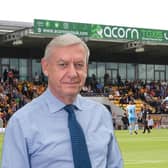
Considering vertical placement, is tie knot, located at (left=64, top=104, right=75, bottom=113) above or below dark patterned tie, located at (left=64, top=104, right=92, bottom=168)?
above

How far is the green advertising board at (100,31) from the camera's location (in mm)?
46719

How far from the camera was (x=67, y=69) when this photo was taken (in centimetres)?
377

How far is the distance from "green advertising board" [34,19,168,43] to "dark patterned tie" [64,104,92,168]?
42.3 meters

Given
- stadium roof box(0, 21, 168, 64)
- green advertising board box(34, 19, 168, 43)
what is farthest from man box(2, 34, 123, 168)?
stadium roof box(0, 21, 168, 64)

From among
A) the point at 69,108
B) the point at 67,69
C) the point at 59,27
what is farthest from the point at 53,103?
the point at 59,27

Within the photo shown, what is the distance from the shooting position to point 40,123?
371 cm

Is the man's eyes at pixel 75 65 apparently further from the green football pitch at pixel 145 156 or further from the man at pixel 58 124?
the green football pitch at pixel 145 156

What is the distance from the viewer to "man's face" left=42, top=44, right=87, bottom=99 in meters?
3.75

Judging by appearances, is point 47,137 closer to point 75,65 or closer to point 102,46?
point 75,65

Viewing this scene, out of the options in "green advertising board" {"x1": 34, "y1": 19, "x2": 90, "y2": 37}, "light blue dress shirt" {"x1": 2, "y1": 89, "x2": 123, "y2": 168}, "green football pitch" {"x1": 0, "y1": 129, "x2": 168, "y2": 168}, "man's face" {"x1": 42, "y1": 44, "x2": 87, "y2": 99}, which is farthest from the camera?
"green advertising board" {"x1": 34, "y1": 19, "x2": 90, "y2": 37}

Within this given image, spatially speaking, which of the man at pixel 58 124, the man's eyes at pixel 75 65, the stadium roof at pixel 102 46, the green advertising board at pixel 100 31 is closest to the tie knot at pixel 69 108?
the man at pixel 58 124

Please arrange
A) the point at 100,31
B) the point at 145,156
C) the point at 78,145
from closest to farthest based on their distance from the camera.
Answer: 1. the point at 78,145
2. the point at 145,156
3. the point at 100,31

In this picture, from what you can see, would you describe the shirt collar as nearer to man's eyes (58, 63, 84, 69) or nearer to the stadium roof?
man's eyes (58, 63, 84, 69)

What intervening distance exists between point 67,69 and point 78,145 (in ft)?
1.56
